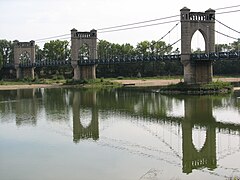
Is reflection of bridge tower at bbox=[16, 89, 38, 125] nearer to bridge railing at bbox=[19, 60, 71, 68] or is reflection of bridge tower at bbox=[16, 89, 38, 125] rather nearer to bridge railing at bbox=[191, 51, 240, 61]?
bridge railing at bbox=[191, 51, 240, 61]

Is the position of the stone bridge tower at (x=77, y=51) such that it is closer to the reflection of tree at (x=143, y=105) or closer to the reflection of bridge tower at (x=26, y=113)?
the reflection of tree at (x=143, y=105)

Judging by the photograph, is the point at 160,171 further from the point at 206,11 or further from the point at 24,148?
the point at 206,11

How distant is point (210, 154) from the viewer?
2467 centimetres

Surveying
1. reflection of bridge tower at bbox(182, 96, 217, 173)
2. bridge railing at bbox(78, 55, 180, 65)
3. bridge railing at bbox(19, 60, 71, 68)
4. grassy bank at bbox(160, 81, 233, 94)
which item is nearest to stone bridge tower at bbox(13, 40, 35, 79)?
bridge railing at bbox(19, 60, 71, 68)

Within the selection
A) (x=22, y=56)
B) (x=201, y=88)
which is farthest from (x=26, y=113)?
(x=22, y=56)

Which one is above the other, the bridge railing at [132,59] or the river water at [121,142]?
the bridge railing at [132,59]

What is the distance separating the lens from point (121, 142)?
27984mm

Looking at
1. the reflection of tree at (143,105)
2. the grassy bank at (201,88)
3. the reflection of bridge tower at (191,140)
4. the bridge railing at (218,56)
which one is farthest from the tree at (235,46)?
the reflection of bridge tower at (191,140)

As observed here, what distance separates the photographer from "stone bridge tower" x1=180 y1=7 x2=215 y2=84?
65.5 metres

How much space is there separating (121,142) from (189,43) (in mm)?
41430

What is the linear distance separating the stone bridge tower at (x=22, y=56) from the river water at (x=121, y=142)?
67.2 m

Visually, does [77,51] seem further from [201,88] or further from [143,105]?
[143,105]

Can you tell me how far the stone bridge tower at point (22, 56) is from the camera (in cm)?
11500

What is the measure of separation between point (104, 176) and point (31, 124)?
59.9ft
